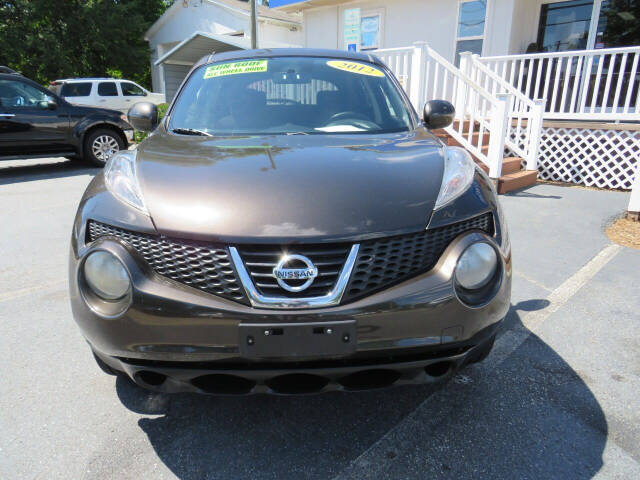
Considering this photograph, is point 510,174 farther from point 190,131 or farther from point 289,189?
point 289,189

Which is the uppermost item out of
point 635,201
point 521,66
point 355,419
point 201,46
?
point 201,46

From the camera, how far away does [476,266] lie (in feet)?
5.52

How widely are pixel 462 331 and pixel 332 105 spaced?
167cm

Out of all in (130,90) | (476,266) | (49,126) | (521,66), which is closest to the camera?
(476,266)

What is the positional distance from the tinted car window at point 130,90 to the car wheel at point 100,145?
7.53 m

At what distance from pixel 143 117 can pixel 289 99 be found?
1.03m

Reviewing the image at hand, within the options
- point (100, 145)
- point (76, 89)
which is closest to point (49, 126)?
point (100, 145)

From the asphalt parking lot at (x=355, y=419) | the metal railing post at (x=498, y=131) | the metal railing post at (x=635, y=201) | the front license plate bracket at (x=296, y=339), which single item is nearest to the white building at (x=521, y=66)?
the metal railing post at (x=498, y=131)

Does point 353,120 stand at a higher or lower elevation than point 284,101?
lower

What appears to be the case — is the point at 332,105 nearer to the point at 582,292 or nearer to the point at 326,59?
the point at 326,59

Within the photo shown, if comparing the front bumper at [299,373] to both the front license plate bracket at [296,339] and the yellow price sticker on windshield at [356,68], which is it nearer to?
the front license plate bracket at [296,339]

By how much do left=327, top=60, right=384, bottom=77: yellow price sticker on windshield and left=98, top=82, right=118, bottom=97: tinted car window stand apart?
47.5 feet

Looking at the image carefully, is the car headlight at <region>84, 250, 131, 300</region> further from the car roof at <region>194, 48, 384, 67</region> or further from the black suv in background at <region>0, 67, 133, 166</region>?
the black suv in background at <region>0, 67, 133, 166</region>

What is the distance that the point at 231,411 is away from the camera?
2.10 meters
